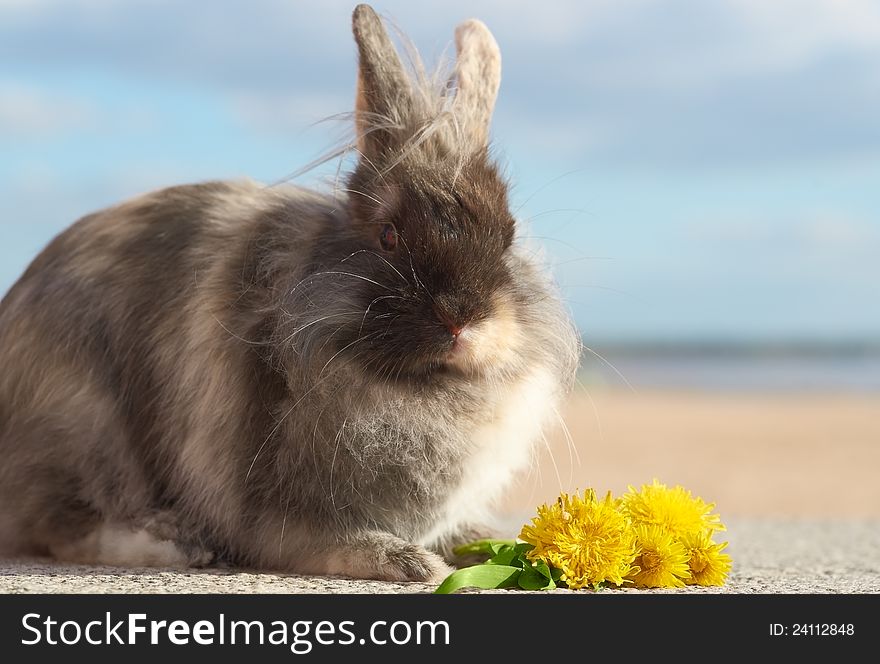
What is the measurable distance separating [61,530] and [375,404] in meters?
1.54

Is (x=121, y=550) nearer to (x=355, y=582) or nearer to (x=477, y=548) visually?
(x=355, y=582)

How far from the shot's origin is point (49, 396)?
4.53m

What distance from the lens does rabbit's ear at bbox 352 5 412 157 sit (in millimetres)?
4180

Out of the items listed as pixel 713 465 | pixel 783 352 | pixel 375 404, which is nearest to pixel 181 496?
pixel 375 404

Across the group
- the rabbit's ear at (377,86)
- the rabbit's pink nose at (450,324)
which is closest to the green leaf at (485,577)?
the rabbit's pink nose at (450,324)

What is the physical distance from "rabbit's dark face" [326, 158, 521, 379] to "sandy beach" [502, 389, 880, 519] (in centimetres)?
82

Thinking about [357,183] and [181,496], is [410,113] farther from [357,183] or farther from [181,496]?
[181,496]

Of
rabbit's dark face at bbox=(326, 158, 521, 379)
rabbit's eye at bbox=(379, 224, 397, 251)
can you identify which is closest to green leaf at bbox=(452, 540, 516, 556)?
rabbit's dark face at bbox=(326, 158, 521, 379)

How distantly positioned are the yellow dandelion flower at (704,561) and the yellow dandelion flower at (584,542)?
11.5 inches

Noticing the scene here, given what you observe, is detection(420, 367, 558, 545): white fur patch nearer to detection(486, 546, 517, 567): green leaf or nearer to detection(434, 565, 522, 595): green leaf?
detection(486, 546, 517, 567): green leaf

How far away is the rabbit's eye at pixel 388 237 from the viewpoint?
3.96 m

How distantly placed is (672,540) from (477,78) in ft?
6.49

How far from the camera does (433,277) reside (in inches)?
146

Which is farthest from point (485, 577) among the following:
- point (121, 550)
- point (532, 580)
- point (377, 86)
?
point (377, 86)
